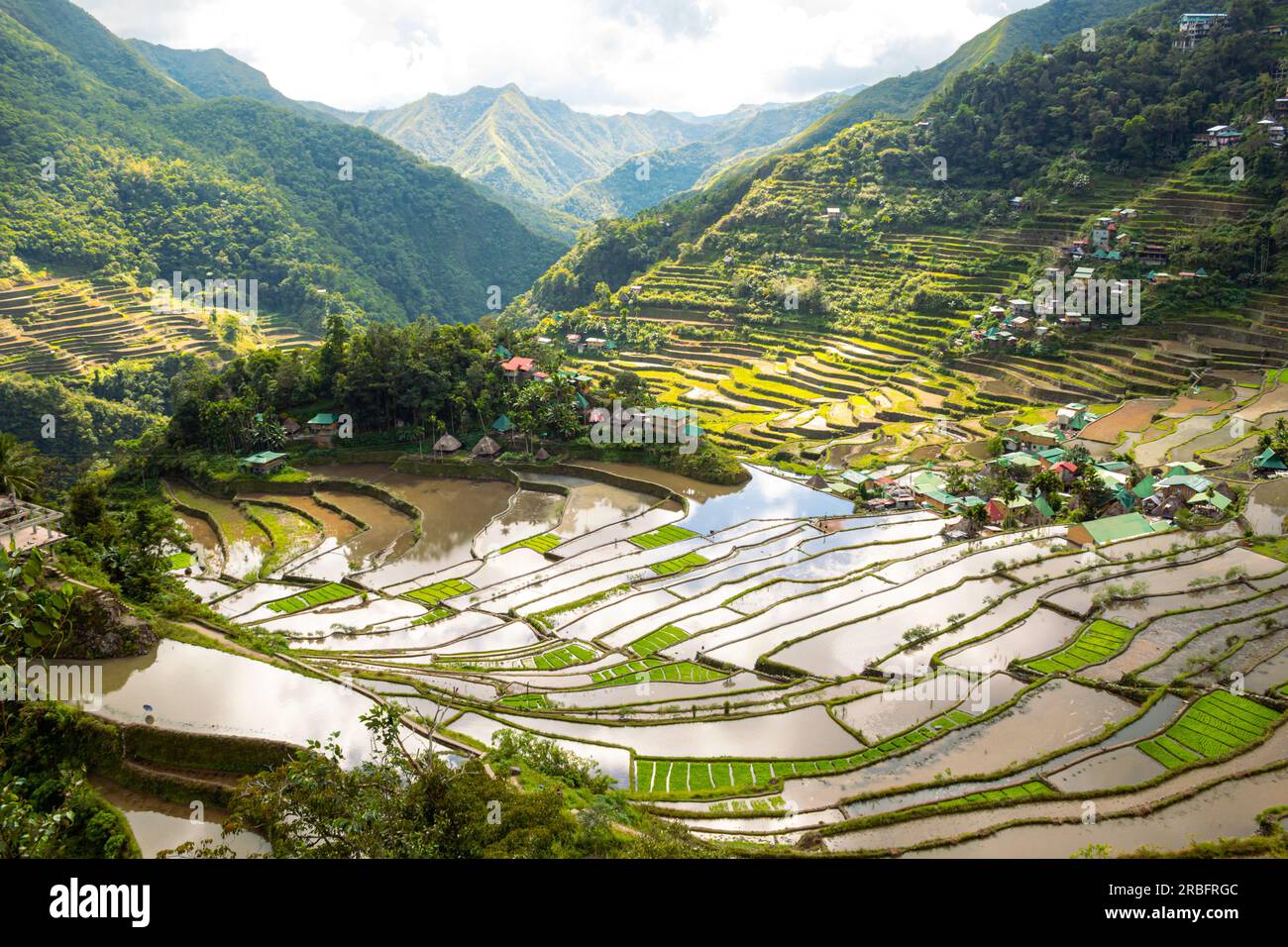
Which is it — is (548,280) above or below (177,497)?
above

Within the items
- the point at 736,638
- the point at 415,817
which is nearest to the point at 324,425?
the point at 736,638

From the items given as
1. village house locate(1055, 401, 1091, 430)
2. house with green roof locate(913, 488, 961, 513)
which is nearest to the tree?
house with green roof locate(913, 488, 961, 513)

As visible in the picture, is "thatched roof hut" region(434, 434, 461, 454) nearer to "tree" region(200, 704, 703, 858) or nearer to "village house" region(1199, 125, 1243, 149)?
"tree" region(200, 704, 703, 858)

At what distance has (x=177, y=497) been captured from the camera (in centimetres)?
2844

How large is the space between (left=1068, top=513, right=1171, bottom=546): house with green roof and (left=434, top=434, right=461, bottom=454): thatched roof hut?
71.2 feet

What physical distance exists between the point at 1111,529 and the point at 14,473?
28.4 m

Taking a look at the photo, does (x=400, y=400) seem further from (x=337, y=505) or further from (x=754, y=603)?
(x=754, y=603)

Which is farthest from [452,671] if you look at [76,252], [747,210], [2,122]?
[2,122]

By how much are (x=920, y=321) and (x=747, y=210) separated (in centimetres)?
1896

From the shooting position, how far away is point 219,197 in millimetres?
66500

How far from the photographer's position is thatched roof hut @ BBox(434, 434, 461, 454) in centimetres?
3161
